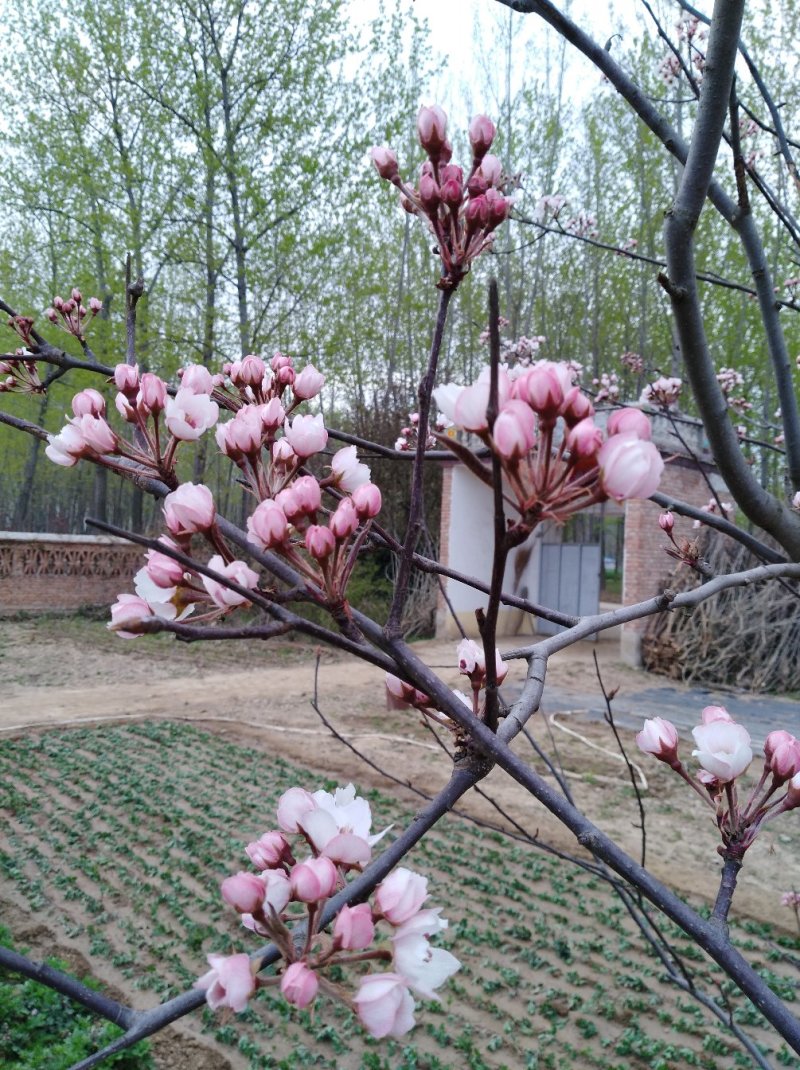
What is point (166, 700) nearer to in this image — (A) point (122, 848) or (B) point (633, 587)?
(A) point (122, 848)

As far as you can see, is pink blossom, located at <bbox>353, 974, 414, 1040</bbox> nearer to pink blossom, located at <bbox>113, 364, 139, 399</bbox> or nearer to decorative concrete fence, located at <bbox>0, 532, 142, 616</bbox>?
pink blossom, located at <bbox>113, 364, 139, 399</bbox>

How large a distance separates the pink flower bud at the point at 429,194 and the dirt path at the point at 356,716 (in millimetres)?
2168

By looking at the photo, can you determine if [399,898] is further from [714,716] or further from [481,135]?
[481,135]

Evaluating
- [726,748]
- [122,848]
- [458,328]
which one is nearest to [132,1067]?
[122,848]

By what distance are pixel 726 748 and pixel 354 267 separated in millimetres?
14066

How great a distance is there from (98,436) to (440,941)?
3246mm

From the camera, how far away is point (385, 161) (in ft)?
3.29

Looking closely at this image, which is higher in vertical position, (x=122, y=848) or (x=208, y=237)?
(x=208, y=237)

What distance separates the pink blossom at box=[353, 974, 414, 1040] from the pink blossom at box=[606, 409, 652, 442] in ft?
1.40

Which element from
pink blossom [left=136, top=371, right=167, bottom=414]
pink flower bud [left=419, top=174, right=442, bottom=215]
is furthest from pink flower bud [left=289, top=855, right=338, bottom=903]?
pink flower bud [left=419, top=174, right=442, bottom=215]

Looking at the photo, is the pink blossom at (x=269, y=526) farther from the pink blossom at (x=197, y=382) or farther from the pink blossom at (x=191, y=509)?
the pink blossom at (x=197, y=382)

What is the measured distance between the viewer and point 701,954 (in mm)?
3527

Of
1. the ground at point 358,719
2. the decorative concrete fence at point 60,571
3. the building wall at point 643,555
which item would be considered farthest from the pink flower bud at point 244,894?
the decorative concrete fence at point 60,571

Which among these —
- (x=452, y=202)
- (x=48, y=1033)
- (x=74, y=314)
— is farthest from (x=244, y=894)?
(x=48, y=1033)
